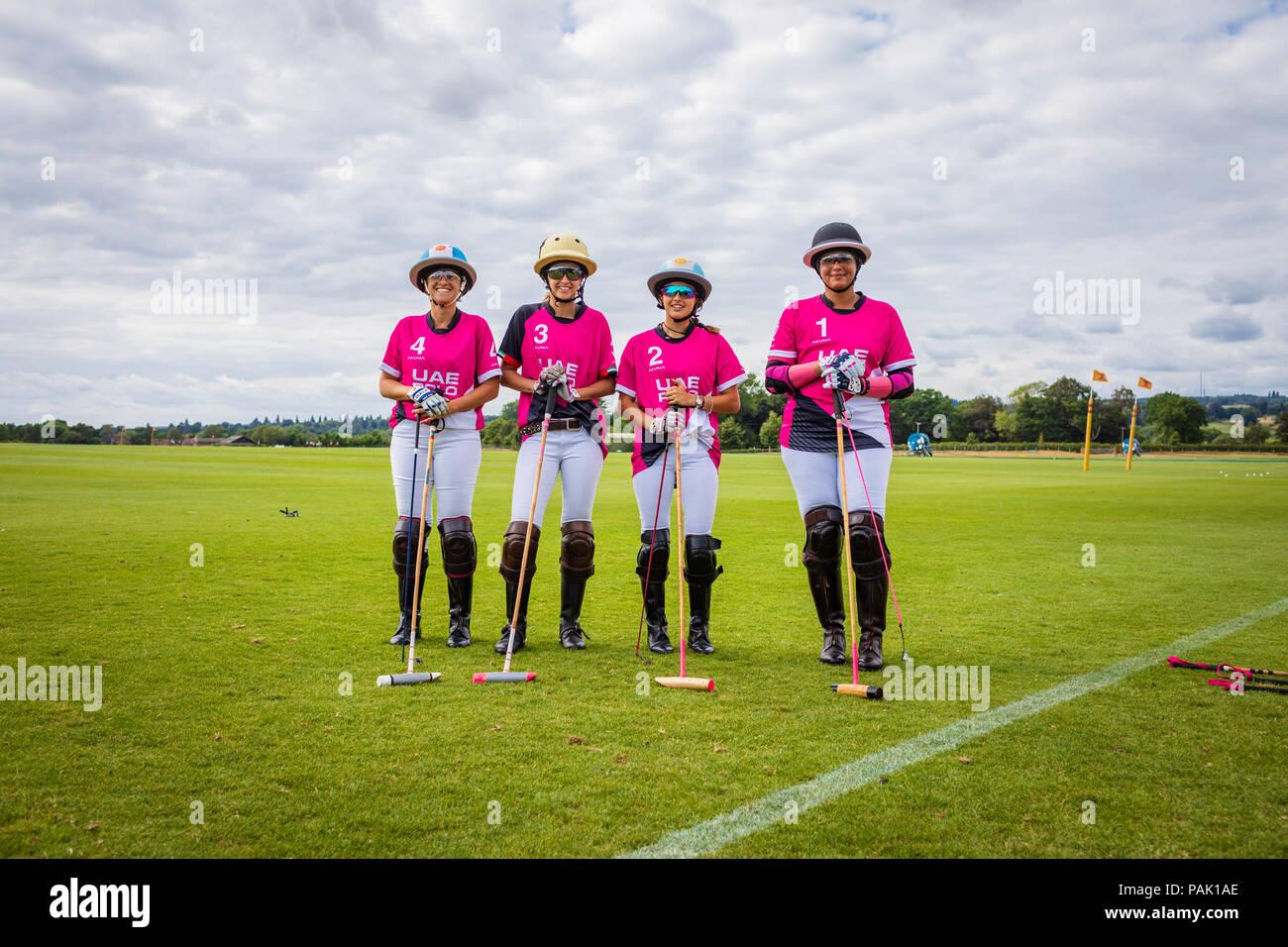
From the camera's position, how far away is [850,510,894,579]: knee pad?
520cm

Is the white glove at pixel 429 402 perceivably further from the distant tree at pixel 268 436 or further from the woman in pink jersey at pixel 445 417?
the distant tree at pixel 268 436

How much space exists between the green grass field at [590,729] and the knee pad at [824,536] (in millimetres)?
693

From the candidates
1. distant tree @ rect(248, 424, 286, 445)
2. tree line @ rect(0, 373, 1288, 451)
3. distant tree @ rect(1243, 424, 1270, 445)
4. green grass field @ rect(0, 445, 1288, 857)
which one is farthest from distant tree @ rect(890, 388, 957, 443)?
green grass field @ rect(0, 445, 1288, 857)

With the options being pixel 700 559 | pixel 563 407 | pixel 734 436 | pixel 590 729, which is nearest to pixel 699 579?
pixel 700 559

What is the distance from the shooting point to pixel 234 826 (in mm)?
2963

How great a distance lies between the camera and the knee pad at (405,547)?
586 cm

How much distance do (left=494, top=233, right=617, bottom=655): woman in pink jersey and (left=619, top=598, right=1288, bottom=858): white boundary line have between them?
8.23 ft

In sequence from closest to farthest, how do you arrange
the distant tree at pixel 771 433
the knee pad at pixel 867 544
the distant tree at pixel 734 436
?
the knee pad at pixel 867 544 → the distant tree at pixel 771 433 → the distant tree at pixel 734 436

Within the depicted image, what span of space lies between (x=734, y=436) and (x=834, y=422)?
81158 millimetres

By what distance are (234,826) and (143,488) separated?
73.0 feet

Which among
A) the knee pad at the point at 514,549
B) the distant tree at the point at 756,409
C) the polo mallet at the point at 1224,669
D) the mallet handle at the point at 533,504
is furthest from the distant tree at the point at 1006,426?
the knee pad at the point at 514,549
